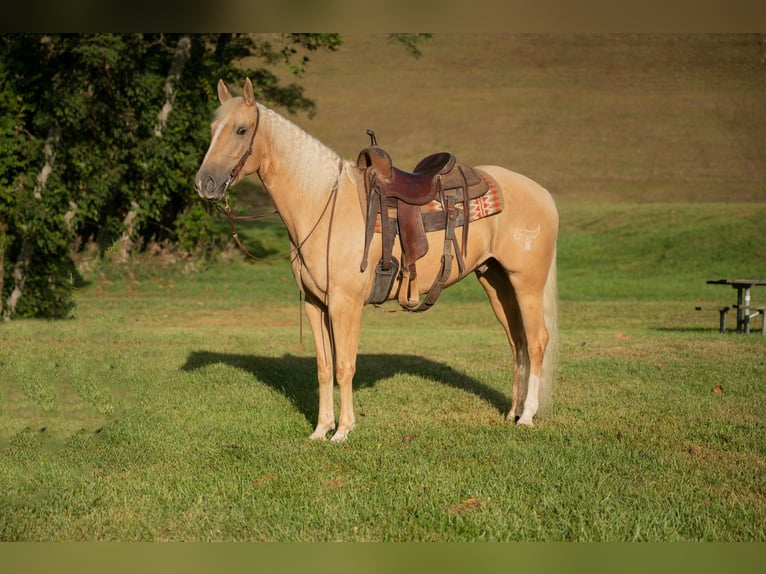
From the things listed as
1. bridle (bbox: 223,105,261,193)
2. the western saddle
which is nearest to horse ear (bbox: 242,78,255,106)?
bridle (bbox: 223,105,261,193)

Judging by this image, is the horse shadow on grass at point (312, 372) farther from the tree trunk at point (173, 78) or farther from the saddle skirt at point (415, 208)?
the tree trunk at point (173, 78)

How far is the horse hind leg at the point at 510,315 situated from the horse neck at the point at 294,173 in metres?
1.97

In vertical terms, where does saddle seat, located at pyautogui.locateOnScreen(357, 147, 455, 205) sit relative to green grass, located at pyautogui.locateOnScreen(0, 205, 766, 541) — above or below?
above

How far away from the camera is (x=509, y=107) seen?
5325 centimetres

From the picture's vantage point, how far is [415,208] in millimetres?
7199

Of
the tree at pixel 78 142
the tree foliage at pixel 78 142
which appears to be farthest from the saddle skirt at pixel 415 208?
the tree foliage at pixel 78 142

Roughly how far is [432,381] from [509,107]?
45896 millimetres

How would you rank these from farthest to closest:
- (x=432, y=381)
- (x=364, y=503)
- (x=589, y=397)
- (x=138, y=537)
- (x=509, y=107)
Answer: (x=509, y=107) → (x=432, y=381) → (x=589, y=397) → (x=364, y=503) → (x=138, y=537)

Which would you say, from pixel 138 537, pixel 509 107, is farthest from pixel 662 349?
pixel 509 107

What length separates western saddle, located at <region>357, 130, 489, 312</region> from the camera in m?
7.04

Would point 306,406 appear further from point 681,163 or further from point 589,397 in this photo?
point 681,163

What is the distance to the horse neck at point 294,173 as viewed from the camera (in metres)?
6.89

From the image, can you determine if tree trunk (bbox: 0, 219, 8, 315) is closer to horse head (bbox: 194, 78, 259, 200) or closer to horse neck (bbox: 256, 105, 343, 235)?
horse neck (bbox: 256, 105, 343, 235)

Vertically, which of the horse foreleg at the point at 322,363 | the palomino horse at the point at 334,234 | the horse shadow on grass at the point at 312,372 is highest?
the palomino horse at the point at 334,234
